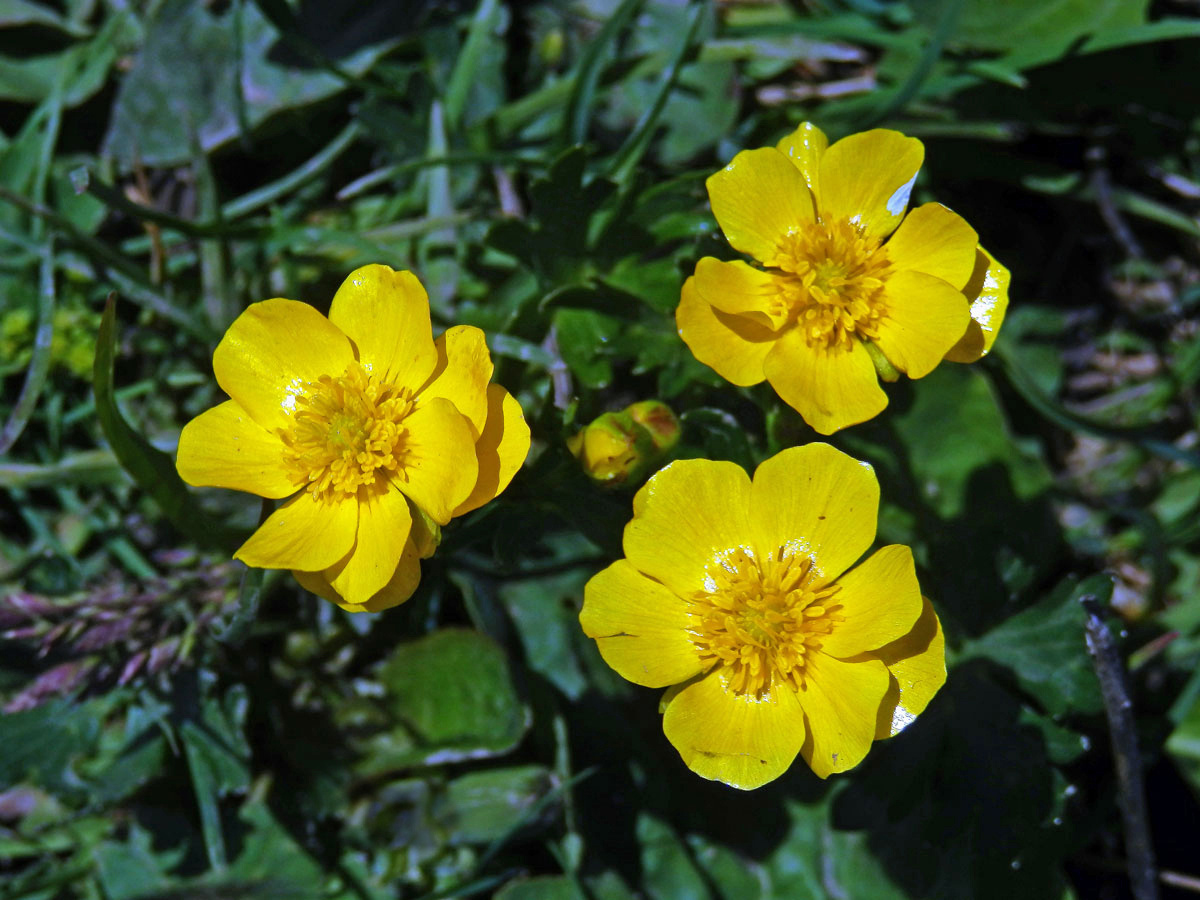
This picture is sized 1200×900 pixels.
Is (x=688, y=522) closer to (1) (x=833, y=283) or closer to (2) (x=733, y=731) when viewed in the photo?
(2) (x=733, y=731)

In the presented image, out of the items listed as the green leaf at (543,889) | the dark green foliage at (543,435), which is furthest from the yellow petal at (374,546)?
the green leaf at (543,889)

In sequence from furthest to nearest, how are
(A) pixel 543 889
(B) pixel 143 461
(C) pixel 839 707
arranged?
1. (A) pixel 543 889
2. (B) pixel 143 461
3. (C) pixel 839 707

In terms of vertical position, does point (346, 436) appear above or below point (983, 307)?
below

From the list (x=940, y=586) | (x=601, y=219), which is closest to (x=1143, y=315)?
(x=940, y=586)

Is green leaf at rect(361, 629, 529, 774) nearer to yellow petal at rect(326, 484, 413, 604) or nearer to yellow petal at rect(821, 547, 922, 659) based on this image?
yellow petal at rect(326, 484, 413, 604)

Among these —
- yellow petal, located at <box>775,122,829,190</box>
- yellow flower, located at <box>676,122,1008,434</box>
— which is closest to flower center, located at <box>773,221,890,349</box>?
yellow flower, located at <box>676,122,1008,434</box>

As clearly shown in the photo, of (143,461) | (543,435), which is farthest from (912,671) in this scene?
(143,461)
